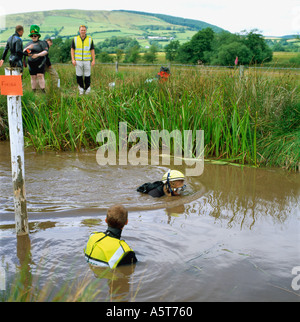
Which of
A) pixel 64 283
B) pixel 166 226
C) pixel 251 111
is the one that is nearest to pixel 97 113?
pixel 251 111

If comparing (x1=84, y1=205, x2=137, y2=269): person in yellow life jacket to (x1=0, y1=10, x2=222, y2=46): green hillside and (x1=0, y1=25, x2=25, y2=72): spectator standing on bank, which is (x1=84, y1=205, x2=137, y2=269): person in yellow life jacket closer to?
(x1=0, y1=25, x2=25, y2=72): spectator standing on bank

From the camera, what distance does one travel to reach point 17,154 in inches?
176

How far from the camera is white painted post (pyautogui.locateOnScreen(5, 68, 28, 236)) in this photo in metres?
4.36

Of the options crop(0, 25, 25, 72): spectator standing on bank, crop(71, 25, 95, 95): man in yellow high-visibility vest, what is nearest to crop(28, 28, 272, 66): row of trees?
crop(71, 25, 95, 95): man in yellow high-visibility vest

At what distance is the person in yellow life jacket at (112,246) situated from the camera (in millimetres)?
4051

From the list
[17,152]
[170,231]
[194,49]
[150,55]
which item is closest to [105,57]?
[150,55]

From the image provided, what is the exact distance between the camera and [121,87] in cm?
1027

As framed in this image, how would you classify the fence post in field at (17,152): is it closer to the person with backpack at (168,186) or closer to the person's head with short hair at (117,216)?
the person's head with short hair at (117,216)

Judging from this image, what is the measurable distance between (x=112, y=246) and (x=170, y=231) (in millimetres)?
1196

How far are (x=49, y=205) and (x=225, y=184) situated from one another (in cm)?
293

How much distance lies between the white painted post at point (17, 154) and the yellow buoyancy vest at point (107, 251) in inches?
41.1

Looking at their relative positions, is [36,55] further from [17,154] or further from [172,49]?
[172,49]

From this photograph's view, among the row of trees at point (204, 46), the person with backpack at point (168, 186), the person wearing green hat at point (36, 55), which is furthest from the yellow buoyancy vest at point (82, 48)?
the row of trees at point (204, 46)

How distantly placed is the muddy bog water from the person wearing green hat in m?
3.64
